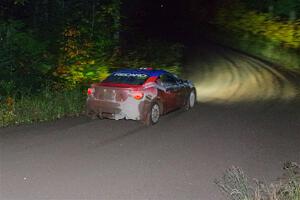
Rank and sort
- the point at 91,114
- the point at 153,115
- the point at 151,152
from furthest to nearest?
the point at 91,114, the point at 153,115, the point at 151,152

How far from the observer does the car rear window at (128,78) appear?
1334 cm

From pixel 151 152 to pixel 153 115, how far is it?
10.3 ft

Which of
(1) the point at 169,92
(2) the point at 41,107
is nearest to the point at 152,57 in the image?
(1) the point at 169,92

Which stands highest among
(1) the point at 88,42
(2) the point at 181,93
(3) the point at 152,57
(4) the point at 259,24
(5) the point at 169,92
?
(4) the point at 259,24

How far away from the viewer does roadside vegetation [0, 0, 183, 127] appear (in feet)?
48.5

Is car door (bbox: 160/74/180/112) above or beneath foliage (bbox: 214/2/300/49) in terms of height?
beneath

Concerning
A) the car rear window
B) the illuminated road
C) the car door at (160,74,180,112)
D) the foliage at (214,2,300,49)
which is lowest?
the illuminated road

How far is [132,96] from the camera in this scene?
12.8 meters

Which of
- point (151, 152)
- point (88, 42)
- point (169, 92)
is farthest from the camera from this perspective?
point (88, 42)

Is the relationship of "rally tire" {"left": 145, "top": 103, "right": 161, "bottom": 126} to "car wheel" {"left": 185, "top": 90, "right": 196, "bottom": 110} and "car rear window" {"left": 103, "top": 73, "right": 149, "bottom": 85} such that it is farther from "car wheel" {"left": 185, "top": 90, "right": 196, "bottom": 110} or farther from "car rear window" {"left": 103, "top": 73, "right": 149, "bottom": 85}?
"car wheel" {"left": 185, "top": 90, "right": 196, "bottom": 110}

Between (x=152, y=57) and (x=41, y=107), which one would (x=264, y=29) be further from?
(x=41, y=107)

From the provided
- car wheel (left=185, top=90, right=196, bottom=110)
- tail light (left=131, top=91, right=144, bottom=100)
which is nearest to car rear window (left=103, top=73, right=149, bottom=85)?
tail light (left=131, top=91, right=144, bottom=100)

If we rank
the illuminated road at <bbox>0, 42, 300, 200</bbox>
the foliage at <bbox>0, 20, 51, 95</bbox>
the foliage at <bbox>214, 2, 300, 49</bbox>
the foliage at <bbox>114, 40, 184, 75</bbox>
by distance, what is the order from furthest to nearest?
A: 1. the foliage at <bbox>214, 2, 300, 49</bbox>
2. the foliage at <bbox>114, 40, 184, 75</bbox>
3. the foliage at <bbox>0, 20, 51, 95</bbox>
4. the illuminated road at <bbox>0, 42, 300, 200</bbox>

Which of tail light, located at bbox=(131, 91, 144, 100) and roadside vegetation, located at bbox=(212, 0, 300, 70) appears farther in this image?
roadside vegetation, located at bbox=(212, 0, 300, 70)
